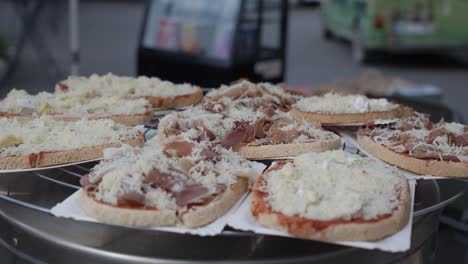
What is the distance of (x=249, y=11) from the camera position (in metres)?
6.98

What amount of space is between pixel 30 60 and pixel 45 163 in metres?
11.2

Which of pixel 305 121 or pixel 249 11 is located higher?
pixel 249 11

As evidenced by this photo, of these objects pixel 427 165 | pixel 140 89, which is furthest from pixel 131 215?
pixel 140 89

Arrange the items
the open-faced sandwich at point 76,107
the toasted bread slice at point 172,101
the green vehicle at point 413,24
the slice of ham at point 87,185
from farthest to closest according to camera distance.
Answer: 1. the green vehicle at point 413,24
2. the toasted bread slice at point 172,101
3. the open-faced sandwich at point 76,107
4. the slice of ham at point 87,185

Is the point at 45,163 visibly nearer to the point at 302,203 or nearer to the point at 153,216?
the point at 153,216

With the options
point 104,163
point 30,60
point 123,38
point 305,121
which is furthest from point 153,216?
point 123,38

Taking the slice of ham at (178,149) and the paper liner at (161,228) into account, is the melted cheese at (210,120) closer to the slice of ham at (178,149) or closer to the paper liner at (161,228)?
the slice of ham at (178,149)

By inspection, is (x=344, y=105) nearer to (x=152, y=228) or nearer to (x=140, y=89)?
(x=140, y=89)

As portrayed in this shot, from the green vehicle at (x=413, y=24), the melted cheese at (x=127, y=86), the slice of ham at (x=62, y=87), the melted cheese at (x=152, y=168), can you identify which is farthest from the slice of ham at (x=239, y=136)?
the green vehicle at (x=413, y=24)

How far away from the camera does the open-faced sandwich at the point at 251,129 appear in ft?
9.61

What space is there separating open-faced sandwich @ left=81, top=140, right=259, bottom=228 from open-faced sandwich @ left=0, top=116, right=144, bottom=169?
384 mm

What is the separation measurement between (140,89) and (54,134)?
3.98 ft

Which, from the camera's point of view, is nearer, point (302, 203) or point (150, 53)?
point (302, 203)

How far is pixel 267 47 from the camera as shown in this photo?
24.0ft
